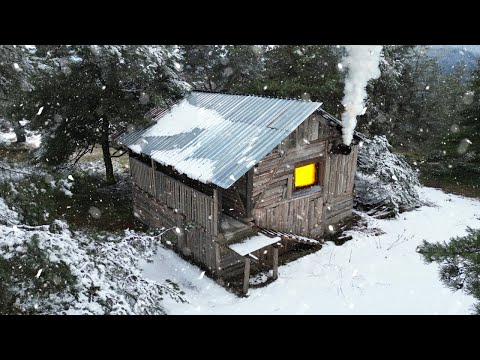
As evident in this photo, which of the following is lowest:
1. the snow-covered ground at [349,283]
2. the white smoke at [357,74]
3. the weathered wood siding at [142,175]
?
the snow-covered ground at [349,283]

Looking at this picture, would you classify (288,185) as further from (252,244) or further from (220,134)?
(220,134)

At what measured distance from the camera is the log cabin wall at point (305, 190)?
14.2 metres

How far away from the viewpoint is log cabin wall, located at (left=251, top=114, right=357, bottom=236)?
14234 millimetres

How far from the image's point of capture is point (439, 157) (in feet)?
85.0

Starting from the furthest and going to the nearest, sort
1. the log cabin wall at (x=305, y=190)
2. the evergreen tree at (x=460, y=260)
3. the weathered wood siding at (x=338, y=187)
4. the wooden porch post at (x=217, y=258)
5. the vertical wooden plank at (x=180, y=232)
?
the weathered wood siding at (x=338, y=187), the vertical wooden plank at (x=180, y=232), the log cabin wall at (x=305, y=190), the wooden porch post at (x=217, y=258), the evergreen tree at (x=460, y=260)

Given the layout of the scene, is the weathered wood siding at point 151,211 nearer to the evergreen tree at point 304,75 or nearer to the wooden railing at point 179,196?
the wooden railing at point 179,196

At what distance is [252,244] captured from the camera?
13453 millimetres

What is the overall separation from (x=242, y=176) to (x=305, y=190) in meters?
3.21

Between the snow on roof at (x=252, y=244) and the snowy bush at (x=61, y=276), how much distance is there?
14.4 ft

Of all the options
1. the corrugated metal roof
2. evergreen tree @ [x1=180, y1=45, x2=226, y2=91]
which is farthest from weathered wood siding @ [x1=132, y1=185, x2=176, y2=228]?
evergreen tree @ [x1=180, y1=45, x2=226, y2=91]

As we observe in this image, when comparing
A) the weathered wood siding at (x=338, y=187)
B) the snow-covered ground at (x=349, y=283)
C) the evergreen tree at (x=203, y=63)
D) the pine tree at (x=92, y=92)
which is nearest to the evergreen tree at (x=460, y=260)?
the snow-covered ground at (x=349, y=283)

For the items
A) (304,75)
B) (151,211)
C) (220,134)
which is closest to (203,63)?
(304,75)

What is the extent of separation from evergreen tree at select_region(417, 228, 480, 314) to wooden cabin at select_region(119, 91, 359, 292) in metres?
6.55

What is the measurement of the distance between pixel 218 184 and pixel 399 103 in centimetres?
2350
